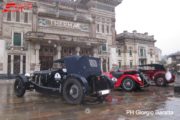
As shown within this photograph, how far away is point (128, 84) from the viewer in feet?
33.0

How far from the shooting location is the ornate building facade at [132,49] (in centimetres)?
3797

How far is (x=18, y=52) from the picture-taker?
2483 cm

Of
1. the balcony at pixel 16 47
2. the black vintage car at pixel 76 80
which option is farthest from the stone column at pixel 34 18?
the black vintage car at pixel 76 80

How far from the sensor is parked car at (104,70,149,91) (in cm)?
975

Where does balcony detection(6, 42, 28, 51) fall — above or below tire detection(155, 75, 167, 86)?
above

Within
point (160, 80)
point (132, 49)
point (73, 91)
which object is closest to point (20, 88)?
point (73, 91)

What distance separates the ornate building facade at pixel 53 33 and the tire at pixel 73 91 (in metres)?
19.2

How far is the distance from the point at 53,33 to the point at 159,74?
18.4 meters

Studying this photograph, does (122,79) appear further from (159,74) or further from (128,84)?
(159,74)

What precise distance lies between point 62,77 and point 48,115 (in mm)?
2304

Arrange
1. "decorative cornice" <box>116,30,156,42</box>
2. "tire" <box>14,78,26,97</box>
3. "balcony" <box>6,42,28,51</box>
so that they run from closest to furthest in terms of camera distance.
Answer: "tire" <box>14,78,26,97</box>
"balcony" <box>6,42,28,51</box>
"decorative cornice" <box>116,30,156,42</box>

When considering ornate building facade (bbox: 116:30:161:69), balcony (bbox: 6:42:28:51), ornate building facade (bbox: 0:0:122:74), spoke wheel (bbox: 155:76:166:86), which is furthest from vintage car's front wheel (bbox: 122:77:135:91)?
ornate building facade (bbox: 116:30:161:69)

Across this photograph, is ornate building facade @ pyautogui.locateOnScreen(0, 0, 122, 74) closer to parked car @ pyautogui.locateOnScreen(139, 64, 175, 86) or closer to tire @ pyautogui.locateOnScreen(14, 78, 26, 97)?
parked car @ pyautogui.locateOnScreen(139, 64, 175, 86)

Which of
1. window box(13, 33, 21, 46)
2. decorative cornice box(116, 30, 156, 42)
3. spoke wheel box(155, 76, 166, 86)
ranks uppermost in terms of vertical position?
decorative cornice box(116, 30, 156, 42)
